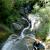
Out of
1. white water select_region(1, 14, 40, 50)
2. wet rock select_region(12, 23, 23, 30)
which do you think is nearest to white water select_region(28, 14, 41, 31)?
white water select_region(1, 14, 40, 50)

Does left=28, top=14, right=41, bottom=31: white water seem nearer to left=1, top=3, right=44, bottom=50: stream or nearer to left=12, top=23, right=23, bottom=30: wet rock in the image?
left=1, top=3, right=44, bottom=50: stream

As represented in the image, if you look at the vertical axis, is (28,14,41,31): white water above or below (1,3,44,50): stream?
above

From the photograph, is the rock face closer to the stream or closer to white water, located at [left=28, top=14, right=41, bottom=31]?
the stream

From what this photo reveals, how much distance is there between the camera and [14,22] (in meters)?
1.99

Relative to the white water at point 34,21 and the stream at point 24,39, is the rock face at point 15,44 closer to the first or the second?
the stream at point 24,39

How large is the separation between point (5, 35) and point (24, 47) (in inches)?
7.5

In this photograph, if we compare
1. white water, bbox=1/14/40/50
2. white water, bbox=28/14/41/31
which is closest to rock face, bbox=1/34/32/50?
white water, bbox=1/14/40/50

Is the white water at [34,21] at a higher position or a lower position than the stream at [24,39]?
higher

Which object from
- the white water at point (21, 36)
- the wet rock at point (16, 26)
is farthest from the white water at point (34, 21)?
the wet rock at point (16, 26)

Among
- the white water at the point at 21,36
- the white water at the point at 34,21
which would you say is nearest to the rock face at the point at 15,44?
the white water at the point at 21,36

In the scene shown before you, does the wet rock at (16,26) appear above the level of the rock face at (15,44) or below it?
above

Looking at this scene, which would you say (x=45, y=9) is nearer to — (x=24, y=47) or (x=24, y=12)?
(x=24, y=12)

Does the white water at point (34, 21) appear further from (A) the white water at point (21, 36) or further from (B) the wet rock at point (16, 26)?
(B) the wet rock at point (16, 26)

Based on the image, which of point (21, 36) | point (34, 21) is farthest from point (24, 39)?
point (34, 21)
